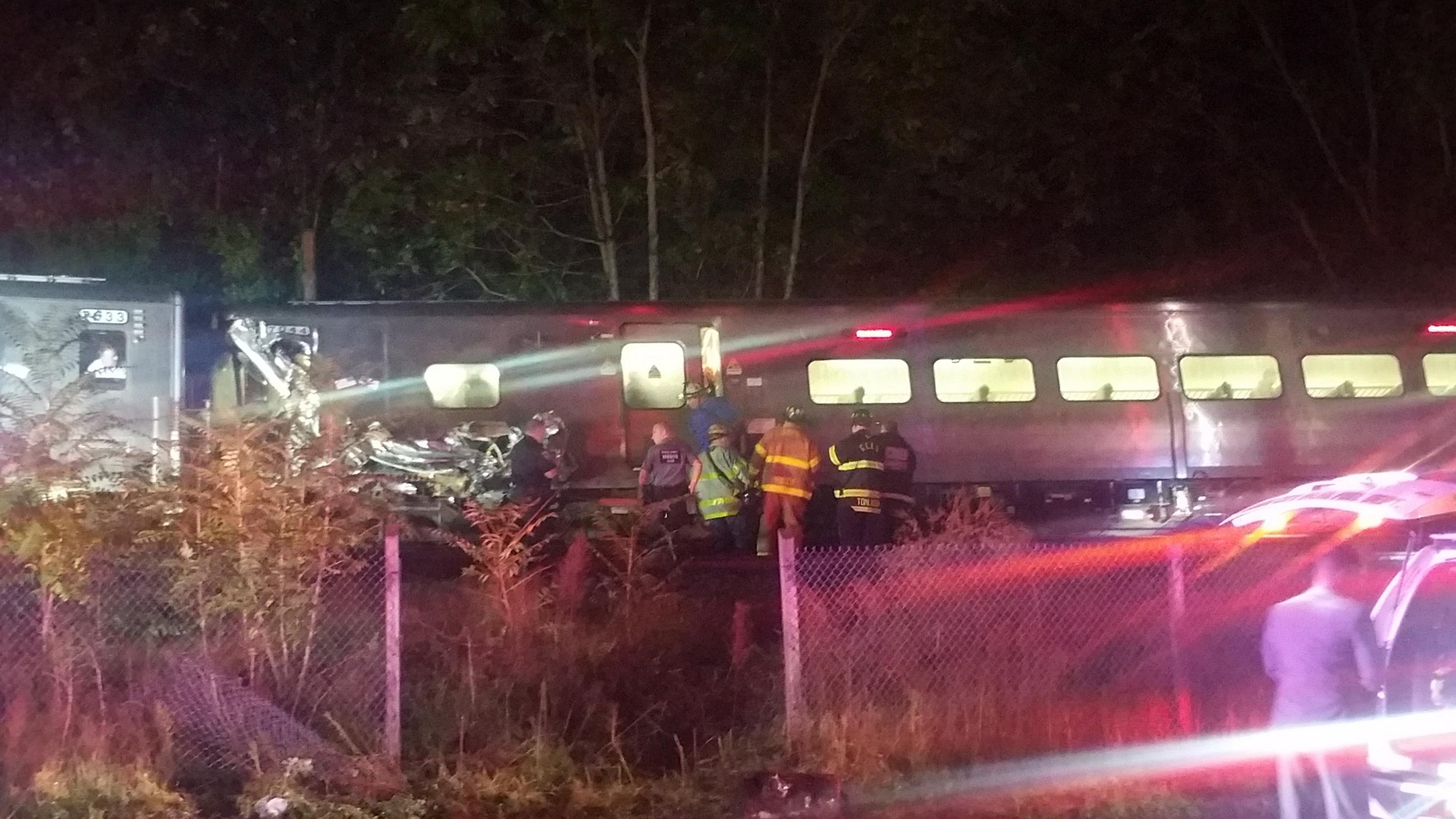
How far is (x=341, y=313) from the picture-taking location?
14.4 meters

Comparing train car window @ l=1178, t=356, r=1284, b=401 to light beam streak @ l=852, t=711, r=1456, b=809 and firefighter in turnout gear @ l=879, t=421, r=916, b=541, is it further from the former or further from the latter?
light beam streak @ l=852, t=711, r=1456, b=809

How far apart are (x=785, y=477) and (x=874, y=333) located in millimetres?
3064

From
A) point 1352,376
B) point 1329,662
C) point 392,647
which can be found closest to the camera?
point 1329,662

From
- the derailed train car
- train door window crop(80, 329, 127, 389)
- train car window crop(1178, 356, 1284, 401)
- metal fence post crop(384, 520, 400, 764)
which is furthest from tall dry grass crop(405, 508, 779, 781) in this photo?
train car window crop(1178, 356, 1284, 401)

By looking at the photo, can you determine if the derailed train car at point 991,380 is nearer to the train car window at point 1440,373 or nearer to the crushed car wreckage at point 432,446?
the train car window at point 1440,373

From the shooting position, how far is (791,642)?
7.79m

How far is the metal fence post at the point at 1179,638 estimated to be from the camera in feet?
26.5

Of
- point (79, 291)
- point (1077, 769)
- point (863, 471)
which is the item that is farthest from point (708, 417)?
point (1077, 769)

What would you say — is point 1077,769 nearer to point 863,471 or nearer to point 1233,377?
point 863,471

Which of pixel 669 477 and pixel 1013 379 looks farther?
pixel 1013 379

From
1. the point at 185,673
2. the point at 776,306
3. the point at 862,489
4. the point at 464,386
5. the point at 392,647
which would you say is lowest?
the point at 185,673

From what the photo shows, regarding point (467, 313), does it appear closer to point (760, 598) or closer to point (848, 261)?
point (760, 598)

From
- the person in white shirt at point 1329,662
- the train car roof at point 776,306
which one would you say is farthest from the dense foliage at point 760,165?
the person in white shirt at point 1329,662

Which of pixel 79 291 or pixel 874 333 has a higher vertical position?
pixel 79 291
